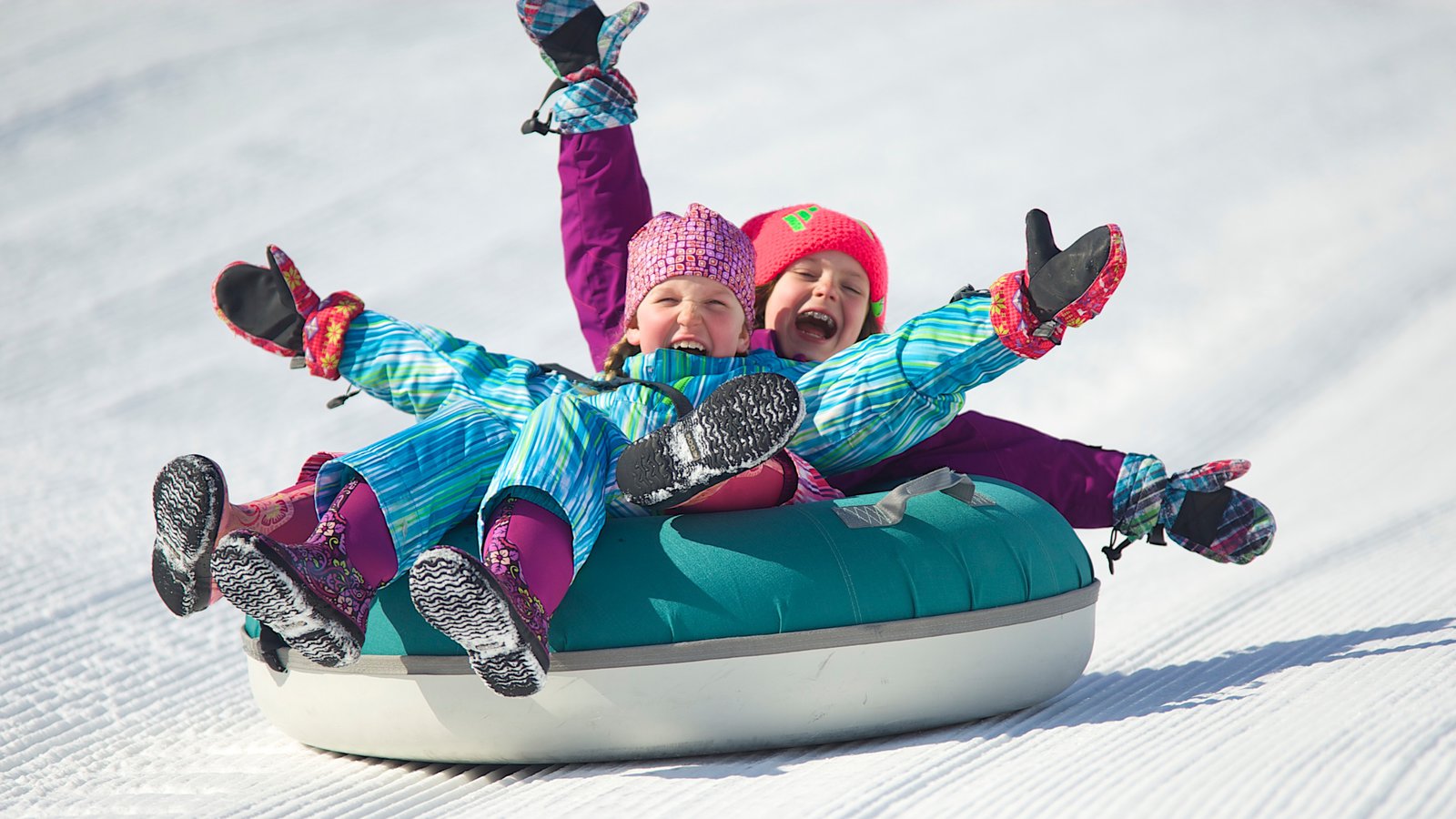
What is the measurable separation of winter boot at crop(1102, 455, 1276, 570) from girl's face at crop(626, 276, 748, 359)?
2.11 feet

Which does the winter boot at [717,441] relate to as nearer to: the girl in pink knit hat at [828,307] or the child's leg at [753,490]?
the child's leg at [753,490]

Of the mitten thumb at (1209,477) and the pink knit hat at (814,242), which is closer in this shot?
the mitten thumb at (1209,477)

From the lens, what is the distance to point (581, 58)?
2197 mm

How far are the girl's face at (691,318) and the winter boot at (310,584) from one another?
541 mm

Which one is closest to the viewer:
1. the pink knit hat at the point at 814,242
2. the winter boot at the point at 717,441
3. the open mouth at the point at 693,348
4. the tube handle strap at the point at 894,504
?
the winter boot at the point at 717,441

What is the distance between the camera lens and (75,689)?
2057 mm

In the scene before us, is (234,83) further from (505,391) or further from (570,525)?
(570,525)

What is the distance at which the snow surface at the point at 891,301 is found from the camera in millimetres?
1486

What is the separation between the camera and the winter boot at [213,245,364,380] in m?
2.09

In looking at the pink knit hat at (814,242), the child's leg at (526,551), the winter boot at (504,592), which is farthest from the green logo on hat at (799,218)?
the winter boot at (504,592)

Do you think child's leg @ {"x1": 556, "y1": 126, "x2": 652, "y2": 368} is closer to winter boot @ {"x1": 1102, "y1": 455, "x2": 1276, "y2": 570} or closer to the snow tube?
the snow tube

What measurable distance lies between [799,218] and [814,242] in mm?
75

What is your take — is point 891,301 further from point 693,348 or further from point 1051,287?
point 1051,287

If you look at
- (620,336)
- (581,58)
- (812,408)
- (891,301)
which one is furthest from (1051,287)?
(891,301)
